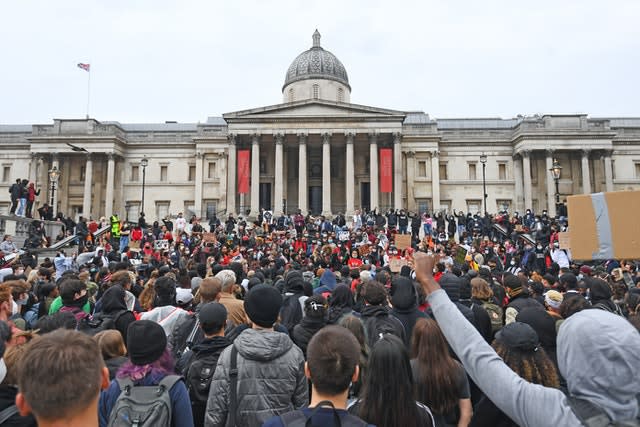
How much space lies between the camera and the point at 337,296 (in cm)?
608

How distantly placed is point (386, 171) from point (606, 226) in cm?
3764

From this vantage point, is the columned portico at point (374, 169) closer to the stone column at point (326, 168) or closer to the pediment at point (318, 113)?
the pediment at point (318, 113)

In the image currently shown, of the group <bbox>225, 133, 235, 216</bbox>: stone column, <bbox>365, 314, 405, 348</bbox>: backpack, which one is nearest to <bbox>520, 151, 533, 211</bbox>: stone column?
<bbox>225, 133, 235, 216</bbox>: stone column

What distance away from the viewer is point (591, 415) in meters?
1.99

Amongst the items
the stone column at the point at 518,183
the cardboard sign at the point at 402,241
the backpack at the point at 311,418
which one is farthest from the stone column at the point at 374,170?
the backpack at the point at 311,418

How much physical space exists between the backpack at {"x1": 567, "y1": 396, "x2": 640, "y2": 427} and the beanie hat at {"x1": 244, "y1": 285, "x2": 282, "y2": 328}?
2.46 metres

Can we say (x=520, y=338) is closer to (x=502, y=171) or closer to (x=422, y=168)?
(x=422, y=168)

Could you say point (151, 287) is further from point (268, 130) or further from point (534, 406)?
point (268, 130)

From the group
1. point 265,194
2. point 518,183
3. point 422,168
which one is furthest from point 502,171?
point 265,194

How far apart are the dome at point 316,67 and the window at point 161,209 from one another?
1898 centimetres

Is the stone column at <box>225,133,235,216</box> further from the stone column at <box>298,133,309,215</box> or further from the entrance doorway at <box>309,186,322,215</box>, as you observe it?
the entrance doorway at <box>309,186,322,215</box>

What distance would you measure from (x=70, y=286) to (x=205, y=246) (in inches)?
646

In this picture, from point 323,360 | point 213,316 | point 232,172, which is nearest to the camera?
point 323,360

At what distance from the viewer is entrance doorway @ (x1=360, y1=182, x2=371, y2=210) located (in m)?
47.3
